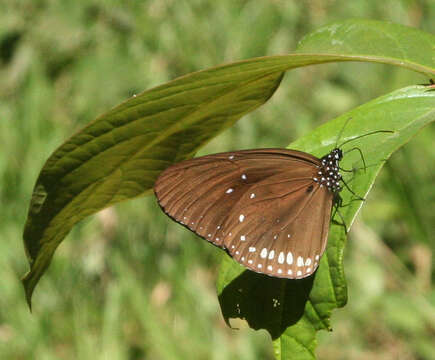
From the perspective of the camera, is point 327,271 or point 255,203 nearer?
point 327,271

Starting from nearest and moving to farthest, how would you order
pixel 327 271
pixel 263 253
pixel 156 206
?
pixel 327 271
pixel 263 253
pixel 156 206

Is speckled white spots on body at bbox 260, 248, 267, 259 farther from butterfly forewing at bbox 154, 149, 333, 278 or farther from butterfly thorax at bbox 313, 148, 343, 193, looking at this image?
butterfly thorax at bbox 313, 148, 343, 193

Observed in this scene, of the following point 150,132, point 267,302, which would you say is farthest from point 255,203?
point 150,132

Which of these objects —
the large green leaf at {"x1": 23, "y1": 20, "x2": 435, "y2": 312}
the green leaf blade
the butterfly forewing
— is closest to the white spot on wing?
the butterfly forewing

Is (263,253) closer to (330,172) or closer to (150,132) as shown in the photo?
(330,172)

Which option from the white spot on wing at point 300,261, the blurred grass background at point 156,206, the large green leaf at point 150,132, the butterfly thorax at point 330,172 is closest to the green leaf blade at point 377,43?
the large green leaf at point 150,132

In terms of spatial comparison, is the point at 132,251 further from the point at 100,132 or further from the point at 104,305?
the point at 100,132
